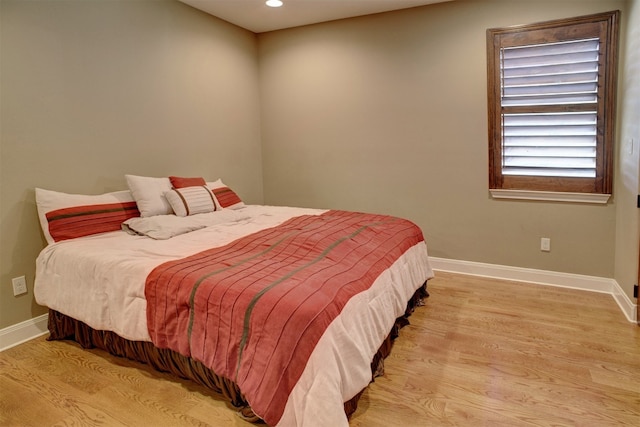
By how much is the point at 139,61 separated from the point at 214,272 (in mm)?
2308

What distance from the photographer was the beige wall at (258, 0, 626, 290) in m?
3.52

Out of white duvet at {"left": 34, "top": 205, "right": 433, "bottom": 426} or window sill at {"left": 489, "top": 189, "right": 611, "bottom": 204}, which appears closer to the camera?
white duvet at {"left": 34, "top": 205, "right": 433, "bottom": 426}

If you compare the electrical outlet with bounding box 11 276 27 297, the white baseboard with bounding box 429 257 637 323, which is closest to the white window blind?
the white baseboard with bounding box 429 257 637 323

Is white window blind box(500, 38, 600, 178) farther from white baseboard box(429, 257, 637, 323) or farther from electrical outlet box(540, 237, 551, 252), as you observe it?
white baseboard box(429, 257, 637, 323)

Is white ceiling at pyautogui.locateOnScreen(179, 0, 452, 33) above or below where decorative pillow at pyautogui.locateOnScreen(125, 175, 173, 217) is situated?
above

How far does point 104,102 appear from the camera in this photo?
124 inches

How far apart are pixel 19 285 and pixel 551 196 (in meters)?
4.09

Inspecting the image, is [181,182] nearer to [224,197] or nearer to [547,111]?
[224,197]

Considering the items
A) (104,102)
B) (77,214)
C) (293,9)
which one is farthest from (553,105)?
(77,214)

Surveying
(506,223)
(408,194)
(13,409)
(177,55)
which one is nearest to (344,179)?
(408,194)

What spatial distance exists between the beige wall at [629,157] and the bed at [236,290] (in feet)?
4.67

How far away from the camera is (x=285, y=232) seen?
274cm

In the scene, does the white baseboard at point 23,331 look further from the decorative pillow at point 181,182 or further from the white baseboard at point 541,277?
the white baseboard at point 541,277

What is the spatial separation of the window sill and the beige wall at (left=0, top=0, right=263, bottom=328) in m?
2.71
